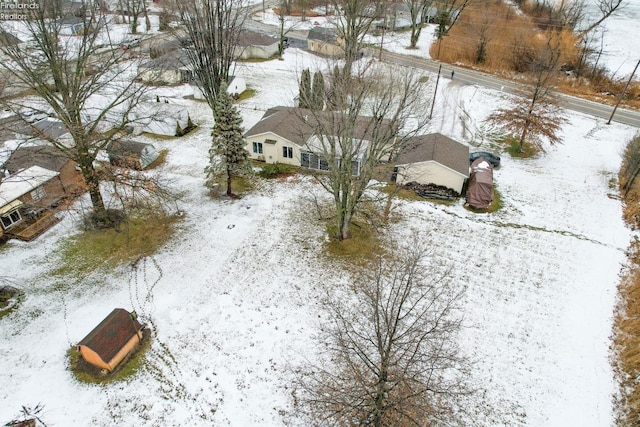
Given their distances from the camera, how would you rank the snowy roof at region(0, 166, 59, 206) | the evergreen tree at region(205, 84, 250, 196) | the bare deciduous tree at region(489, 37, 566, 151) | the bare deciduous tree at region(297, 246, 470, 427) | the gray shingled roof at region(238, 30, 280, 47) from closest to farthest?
the bare deciduous tree at region(297, 246, 470, 427), the snowy roof at region(0, 166, 59, 206), the evergreen tree at region(205, 84, 250, 196), the bare deciduous tree at region(489, 37, 566, 151), the gray shingled roof at region(238, 30, 280, 47)

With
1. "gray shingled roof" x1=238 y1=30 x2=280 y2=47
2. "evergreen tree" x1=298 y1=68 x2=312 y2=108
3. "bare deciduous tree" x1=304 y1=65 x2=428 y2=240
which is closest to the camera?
"bare deciduous tree" x1=304 y1=65 x2=428 y2=240

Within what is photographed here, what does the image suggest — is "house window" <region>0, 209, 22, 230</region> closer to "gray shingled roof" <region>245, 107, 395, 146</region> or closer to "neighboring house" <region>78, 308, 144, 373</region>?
"neighboring house" <region>78, 308, 144, 373</region>

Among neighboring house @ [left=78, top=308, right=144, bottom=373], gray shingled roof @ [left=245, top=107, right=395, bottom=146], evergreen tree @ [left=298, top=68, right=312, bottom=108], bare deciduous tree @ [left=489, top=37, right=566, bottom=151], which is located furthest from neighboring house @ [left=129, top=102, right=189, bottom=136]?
bare deciduous tree @ [left=489, top=37, right=566, bottom=151]

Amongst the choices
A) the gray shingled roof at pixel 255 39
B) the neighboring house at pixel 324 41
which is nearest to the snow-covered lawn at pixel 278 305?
the gray shingled roof at pixel 255 39

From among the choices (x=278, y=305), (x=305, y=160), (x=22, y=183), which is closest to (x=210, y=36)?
(x=305, y=160)

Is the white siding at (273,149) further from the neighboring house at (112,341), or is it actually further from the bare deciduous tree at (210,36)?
the neighboring house at (112,341)

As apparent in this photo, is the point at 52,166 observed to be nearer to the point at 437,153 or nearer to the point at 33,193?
the point at 33,193
